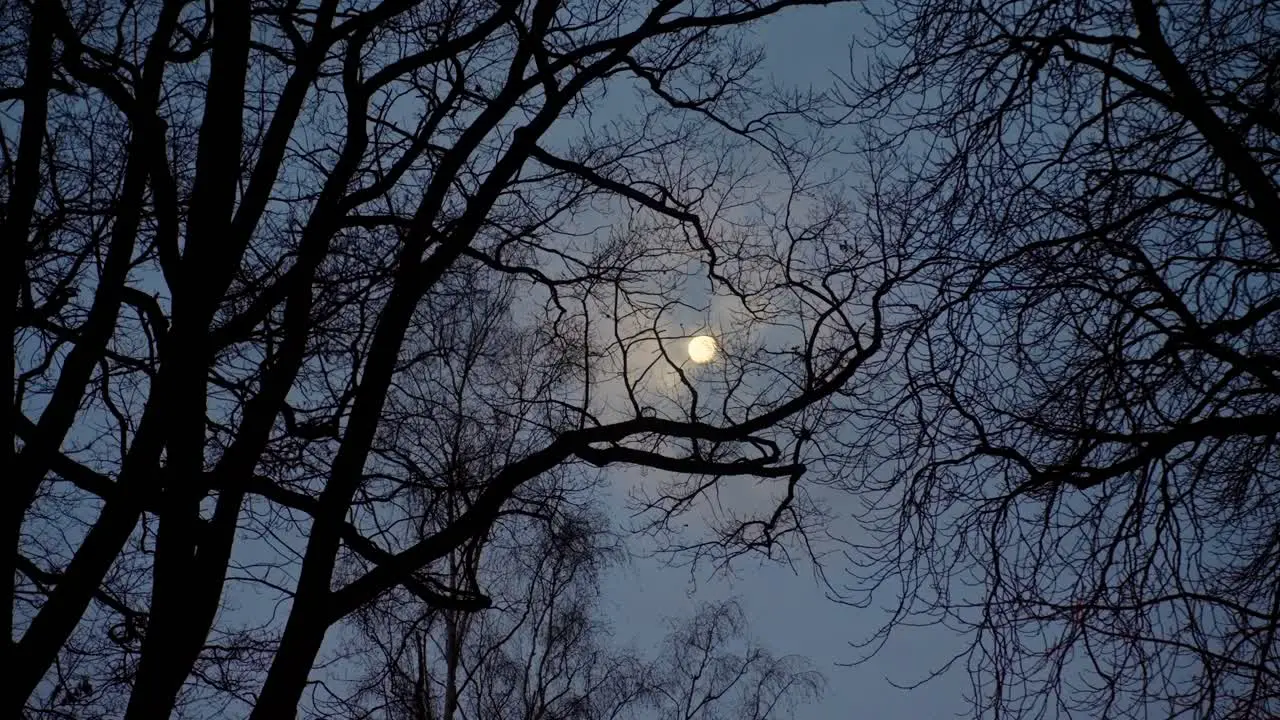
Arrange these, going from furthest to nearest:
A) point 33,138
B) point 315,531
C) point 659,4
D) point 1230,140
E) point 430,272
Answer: point 659,4, point 430,272, point 315,531, point 33,138, point 1230,140

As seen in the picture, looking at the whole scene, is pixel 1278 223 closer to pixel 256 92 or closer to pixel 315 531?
pixel 315 531

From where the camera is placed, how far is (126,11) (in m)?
6.58

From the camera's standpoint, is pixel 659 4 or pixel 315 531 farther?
pixel 659 4

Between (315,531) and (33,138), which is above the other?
(33,138)

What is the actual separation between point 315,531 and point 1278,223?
18.1ft

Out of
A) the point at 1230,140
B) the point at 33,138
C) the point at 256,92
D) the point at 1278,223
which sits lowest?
the point at 1278,223

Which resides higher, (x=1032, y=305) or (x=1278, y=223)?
(x=1032, y=305)

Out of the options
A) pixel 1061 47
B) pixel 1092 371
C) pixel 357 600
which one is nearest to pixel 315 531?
pixel 357 600

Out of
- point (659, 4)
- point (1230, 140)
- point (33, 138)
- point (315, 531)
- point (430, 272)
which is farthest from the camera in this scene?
point (659, 4)

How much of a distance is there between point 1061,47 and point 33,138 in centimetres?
594


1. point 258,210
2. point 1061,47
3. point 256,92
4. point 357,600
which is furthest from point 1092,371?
point 256,92

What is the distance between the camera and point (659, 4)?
696cm

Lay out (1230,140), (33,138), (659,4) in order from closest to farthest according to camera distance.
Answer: (1230,140) < (33,138) < (659,4)

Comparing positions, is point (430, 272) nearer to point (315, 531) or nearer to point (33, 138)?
point (315, 531)
